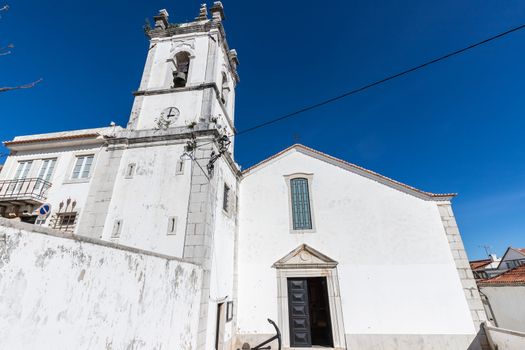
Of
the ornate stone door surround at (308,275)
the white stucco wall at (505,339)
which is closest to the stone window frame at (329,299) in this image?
the ornate stone door surround at (308,275)

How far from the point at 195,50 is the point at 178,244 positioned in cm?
867

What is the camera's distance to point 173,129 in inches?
370

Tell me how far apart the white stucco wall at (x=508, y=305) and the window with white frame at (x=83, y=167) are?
926 inches

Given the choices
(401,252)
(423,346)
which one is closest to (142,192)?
(401,252)

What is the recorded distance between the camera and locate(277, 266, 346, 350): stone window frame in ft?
29.4

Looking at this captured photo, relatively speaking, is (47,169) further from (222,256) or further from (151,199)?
(222,256)

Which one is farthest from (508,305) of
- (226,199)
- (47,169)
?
(47,169)

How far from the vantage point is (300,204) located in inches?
428

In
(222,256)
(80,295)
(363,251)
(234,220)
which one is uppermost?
(234,220)

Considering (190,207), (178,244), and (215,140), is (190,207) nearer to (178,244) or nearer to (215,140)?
(178,244)

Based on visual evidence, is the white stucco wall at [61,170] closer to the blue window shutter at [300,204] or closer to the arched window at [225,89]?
the arched window at [225,89]

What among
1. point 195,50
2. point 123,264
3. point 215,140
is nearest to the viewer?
point 123,264

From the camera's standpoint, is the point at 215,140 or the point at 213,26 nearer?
the point at 215,140

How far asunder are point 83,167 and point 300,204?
28.9ft
